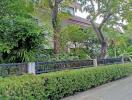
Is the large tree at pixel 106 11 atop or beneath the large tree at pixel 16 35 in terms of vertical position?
atop

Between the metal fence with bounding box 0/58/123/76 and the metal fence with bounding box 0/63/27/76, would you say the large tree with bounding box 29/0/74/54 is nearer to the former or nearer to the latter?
the metal fence with bounding box 0/58/123/76

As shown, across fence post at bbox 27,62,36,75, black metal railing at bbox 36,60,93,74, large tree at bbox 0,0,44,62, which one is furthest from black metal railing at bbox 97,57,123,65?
fence post at bbox 27,62,36,75

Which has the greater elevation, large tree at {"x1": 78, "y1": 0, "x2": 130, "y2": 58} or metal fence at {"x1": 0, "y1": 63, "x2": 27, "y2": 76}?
large tree at {"x1": 78, "y1": 0, "x2": 130, "y2": 58}

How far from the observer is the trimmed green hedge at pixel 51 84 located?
8189 millimetres

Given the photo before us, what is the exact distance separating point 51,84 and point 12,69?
1.56m

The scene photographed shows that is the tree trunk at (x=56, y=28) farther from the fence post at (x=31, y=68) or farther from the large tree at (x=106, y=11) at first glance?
the fence post at (x=31, y=68)


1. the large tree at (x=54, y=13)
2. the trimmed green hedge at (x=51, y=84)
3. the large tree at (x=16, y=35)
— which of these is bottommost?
the trimmed green hedge at (x=51, y=84)

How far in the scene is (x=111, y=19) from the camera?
18.9 m

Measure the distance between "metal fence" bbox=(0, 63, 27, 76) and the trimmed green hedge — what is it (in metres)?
0.54

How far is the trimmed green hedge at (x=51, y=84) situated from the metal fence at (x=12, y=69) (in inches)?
21.4

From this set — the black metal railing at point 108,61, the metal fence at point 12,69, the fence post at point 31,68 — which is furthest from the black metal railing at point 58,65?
the black metal railing at point 108,61

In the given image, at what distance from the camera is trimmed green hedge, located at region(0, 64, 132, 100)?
8.19m

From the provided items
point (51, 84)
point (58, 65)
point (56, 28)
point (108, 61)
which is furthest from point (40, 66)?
point (108, 61)

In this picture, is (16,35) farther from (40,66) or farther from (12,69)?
(12,69)
